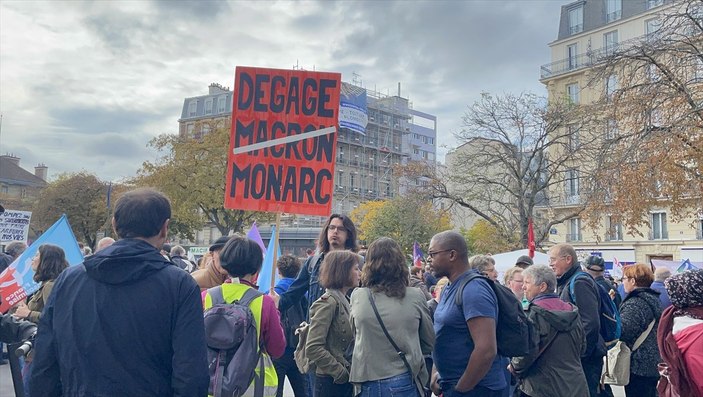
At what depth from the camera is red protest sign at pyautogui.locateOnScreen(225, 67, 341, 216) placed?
19.6ft

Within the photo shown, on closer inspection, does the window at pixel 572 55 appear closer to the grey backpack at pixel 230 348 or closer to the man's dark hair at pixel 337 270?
the man's dark hair at pixel 337 270

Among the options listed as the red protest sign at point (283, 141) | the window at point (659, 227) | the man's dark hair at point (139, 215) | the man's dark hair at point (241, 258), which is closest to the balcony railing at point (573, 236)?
Result: the window at point (659, 227)

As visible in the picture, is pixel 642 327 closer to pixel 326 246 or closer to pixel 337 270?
pixel 326 246

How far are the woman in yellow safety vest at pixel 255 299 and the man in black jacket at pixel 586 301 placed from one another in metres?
2.70

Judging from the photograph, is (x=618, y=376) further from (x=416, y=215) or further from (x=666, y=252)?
(x=666, y=252)

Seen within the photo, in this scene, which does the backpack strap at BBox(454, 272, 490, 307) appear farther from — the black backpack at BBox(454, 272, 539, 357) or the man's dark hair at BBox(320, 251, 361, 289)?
the man's dark hair at BBox(320, 251, 361, 289)

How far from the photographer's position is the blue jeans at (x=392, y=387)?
388 centimetres

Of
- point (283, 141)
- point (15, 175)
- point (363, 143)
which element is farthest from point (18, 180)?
point (283, 141)

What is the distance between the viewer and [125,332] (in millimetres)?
2715

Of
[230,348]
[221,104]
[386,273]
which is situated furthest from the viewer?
[221,104]

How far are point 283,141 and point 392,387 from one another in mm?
2945

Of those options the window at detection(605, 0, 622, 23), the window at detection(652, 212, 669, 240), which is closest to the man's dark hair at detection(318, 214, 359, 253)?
the window at detection(652, 212, 669, 240)

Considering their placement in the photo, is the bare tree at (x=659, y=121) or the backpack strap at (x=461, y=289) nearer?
the backpack strap at (x=461, y=289)

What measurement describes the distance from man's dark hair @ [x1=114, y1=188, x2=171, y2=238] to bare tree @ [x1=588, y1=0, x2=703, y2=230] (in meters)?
13.4
